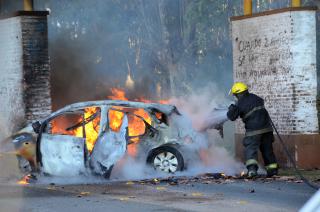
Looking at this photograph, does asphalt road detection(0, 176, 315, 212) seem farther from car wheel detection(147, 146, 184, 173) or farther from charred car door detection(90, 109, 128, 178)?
car wheel detection(147, 146, 184, 173)

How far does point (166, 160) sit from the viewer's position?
42.0 ft

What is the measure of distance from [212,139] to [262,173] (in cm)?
128

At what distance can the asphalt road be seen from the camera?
9.04m

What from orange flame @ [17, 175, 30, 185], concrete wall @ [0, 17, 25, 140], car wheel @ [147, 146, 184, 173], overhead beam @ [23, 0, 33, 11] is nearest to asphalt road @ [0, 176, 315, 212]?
orange flame @ [17, 175, 30, 185]

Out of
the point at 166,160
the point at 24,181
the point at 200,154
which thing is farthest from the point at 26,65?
the point at 200,154

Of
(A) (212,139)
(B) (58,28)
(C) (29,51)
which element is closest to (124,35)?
(B) (58,28)

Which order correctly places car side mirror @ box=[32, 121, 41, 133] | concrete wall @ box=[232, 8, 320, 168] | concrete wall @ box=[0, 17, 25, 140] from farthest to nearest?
1. concrete wall @ box=[0, 17, 25, 140]
2. concrete wall @ box=[232, 8, 320, 168]
3. car side mirror @ box=[32, 121, 41, 133]

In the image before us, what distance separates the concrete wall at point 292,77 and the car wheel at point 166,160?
7.08 ft

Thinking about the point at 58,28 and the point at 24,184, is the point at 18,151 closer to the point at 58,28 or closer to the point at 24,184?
the point at 24,184

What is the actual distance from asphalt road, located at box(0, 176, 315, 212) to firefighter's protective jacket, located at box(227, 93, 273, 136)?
0.93 meters

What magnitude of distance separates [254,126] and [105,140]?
2606 millimetres

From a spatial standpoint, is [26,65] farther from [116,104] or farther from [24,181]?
[24,181]

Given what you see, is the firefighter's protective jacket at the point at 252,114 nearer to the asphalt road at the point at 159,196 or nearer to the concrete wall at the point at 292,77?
the asphalt road at the point at 159,196

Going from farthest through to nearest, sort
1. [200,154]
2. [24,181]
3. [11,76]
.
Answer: [11,76] → [200,154] → [24,181]
